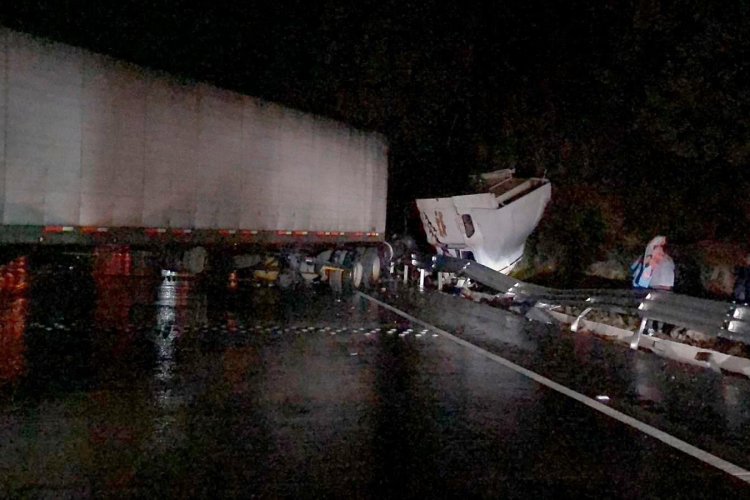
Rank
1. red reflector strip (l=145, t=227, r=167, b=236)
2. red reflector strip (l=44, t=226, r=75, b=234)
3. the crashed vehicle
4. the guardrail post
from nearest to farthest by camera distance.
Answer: the guardrail post
red reflector strip (l=44, t=226, r=75, b=234)
red reflector strip (l=145, t=227, r=167, b=236)
the crashed vehicle

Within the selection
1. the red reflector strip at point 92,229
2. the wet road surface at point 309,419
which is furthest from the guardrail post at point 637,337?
the red reflector strip at point 92,229

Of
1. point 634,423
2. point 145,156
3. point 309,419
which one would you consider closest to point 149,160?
point 145,156

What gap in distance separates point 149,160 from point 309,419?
987cm

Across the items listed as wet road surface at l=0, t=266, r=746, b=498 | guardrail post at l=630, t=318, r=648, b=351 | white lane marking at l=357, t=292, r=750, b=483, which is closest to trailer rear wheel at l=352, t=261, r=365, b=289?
wet road surface at l=0, t=266, r=746, b=498

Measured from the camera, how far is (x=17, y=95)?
46.5 ft

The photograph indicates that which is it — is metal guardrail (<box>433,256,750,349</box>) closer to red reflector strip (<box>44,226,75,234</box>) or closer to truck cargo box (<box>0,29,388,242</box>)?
truck cargo box (<box>0,29,388,242</box>)

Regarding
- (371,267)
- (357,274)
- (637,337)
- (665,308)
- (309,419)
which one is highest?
(371,267)

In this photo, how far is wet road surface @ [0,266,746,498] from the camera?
6.88 m

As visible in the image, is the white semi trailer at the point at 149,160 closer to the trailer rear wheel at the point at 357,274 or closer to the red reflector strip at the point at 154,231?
the red reflector strip at the point at 154,231

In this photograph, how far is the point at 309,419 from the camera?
8930 mm

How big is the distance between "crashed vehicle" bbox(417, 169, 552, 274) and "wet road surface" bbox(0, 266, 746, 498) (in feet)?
45.5

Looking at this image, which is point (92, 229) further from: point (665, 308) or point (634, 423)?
point (634, 423)

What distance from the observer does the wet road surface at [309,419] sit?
6879 millimetres

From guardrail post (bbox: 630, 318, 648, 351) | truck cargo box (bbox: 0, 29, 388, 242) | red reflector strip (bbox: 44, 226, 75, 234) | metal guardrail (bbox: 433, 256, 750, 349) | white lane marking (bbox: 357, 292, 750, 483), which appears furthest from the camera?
red reflector strip (bbox: 44, 226, 75, 234)
